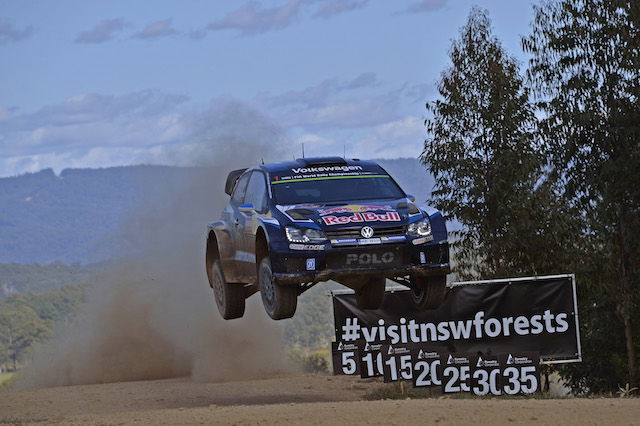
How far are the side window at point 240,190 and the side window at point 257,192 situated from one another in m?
0.13

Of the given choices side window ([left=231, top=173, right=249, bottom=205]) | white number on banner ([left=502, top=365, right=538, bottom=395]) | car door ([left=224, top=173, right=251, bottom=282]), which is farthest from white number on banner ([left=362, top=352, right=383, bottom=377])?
car door ([left=224, top=173, right=251, bottom=282])

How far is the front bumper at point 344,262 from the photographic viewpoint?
13.5 metres

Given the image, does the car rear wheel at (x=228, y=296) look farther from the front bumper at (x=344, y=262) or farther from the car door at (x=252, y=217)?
the front bumper at (x=344, y=262)

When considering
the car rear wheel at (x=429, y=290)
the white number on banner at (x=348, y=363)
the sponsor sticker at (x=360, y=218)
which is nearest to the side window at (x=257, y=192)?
the sponsor sticker at (x=360, y=218)

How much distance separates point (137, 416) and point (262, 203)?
4810 millimetres

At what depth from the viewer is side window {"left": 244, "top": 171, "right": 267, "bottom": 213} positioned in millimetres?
14844

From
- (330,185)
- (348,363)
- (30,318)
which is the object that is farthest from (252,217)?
(30,318)

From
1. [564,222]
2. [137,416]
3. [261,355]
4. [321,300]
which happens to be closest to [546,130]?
[564,222]

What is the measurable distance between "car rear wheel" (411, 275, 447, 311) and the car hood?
1.09 m

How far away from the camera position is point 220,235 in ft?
51.6

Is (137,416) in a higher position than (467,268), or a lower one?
lower

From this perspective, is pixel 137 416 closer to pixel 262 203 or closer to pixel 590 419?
pixel 262 203

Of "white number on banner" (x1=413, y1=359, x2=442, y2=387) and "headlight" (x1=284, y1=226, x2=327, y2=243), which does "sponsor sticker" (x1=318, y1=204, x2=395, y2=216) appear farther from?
"white number on banner" (x1=413, y1=359, x2=442, y2=387)

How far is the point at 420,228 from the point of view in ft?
45.4
